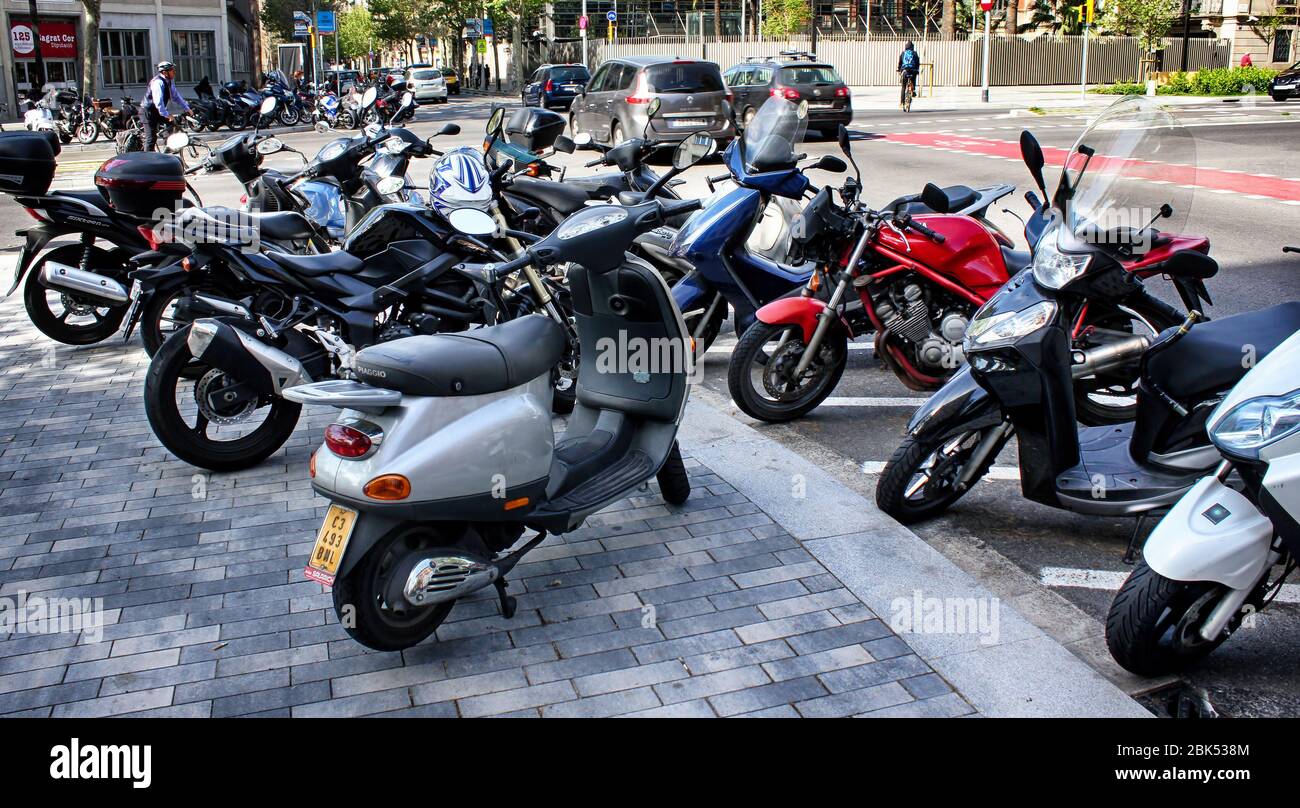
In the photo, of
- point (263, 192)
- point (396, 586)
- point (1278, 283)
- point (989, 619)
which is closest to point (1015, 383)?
point (989, 619)

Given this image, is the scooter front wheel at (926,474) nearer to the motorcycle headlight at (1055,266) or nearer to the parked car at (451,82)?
the motorcycle headlight at (1055,266)

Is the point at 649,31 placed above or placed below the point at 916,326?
above

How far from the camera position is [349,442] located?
3.36 meters

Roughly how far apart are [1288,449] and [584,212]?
93.1 inches

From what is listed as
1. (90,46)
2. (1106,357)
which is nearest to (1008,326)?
(1106,357)

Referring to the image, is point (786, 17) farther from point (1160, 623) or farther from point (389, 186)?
point (1160, 623)

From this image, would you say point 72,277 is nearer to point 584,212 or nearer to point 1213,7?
point 584,212

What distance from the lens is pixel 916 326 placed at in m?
6.15

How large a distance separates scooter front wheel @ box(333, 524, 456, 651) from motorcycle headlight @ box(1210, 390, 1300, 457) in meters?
2.32

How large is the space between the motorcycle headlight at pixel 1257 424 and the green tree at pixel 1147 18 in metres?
46.7

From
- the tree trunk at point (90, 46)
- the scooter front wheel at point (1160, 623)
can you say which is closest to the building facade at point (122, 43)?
the tree trunk at point (90, 46)

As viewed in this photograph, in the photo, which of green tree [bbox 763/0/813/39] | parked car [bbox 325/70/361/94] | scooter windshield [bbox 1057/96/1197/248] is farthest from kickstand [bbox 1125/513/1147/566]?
green tree [bbox 763/0/813/39]

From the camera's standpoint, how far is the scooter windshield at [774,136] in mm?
6496

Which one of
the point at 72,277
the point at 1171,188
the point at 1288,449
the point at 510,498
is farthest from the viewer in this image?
the point at 72,277
